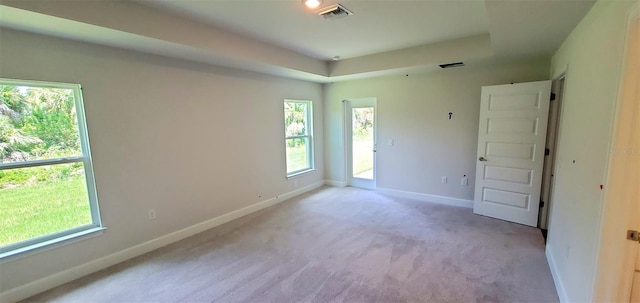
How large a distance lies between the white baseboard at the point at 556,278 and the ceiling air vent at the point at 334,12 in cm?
293

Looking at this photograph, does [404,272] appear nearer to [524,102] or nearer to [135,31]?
[524,102]

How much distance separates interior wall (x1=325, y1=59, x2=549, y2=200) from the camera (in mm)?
3966

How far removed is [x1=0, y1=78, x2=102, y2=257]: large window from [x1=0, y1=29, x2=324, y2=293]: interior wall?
11 centimetres

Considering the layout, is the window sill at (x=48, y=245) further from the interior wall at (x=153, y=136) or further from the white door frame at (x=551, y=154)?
the white door frame at (x=551, y=154)

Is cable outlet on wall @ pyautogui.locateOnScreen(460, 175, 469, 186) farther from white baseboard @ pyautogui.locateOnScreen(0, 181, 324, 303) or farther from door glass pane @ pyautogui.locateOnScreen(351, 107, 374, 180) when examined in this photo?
white baseboard @ pyautogui.locateOnScreen(0, 181, 324, 303)

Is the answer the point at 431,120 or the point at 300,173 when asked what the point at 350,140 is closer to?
the point at 300,173

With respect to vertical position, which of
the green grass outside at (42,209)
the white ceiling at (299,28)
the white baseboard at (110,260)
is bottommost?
the white baseboard at (110,260)

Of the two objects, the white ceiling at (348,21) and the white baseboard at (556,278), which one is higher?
the white ceiling at (348,21)

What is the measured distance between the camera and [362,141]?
17.7 ft

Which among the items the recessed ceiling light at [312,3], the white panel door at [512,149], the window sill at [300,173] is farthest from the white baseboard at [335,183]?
the recessed ceiling light at [312,3]

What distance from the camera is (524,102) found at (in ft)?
11.1

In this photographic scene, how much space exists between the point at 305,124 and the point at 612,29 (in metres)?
4.28

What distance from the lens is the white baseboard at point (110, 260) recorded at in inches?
87.7

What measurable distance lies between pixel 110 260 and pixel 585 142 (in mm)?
4341
